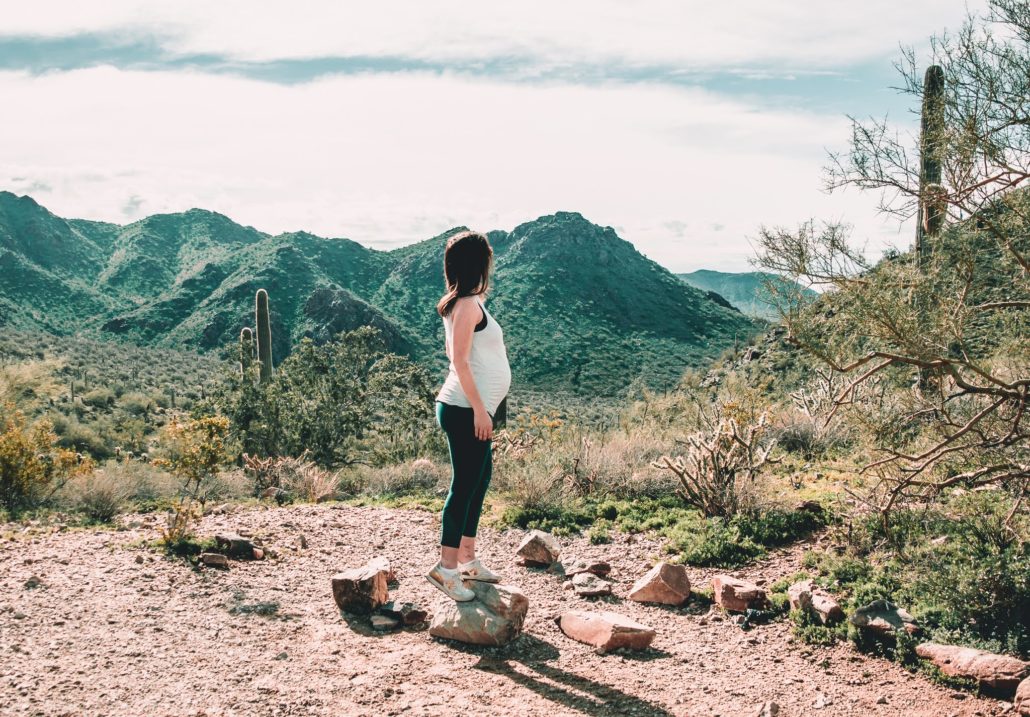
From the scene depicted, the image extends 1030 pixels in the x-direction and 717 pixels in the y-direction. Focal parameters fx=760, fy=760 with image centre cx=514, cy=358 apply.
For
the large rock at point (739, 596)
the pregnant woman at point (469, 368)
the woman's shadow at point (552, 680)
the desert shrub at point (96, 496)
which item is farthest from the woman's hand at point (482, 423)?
the desert shrub at point (96, 496)

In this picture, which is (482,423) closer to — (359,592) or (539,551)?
(359,592)

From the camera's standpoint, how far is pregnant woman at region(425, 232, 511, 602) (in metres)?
4.25

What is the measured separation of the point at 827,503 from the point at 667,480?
5.92 feet

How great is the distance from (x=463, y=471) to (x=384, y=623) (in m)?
1.25

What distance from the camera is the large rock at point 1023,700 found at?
144 inches

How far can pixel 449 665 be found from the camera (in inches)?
169

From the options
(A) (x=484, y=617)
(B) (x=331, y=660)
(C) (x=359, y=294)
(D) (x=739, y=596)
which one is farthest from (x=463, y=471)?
(C) (x=359, y=294)

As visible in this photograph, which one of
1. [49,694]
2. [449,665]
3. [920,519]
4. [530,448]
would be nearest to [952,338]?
[920,519]

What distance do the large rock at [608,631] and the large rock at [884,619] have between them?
4.10ft

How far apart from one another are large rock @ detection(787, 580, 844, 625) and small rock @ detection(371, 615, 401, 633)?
259cm

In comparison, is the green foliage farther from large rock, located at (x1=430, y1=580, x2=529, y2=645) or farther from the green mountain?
the green mountain

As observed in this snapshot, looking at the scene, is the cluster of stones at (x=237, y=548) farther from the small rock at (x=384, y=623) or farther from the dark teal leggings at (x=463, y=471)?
the dark teal leggings at (x=463, y=471)

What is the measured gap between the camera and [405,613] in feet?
16.2

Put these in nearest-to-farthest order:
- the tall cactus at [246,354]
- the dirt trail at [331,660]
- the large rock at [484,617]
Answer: the dirt trail at [331,660]
the large rock at [484,617]
the tall cactus at [246,354]
